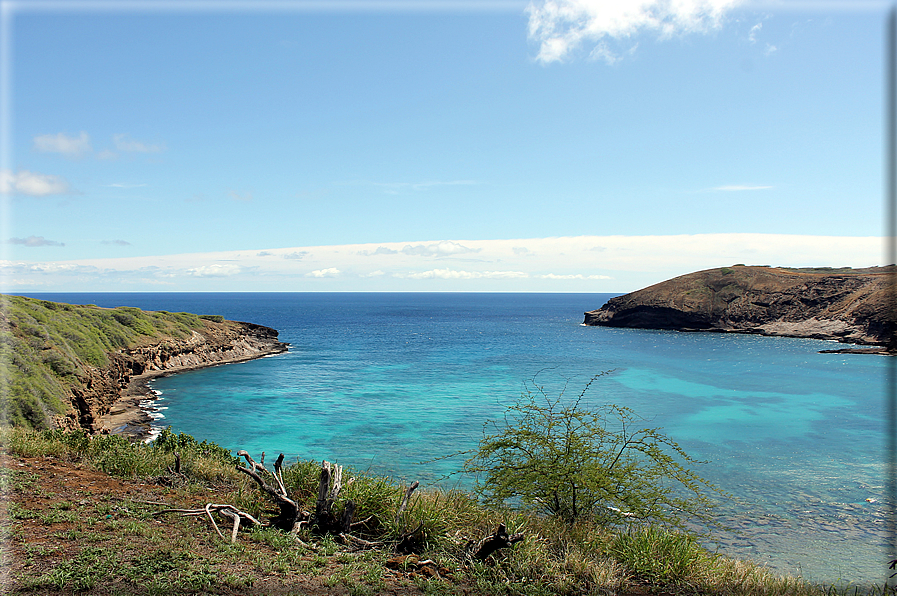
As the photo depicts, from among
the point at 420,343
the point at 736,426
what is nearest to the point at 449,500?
the point at 736,426

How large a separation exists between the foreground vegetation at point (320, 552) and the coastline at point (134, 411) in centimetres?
1897

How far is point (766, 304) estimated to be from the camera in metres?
101

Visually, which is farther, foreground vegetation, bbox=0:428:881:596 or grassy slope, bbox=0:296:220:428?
grassy slope, bbox=0:296:220:428

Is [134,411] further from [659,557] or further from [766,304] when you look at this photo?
[766,304]

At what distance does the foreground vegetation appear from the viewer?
5.93 metres

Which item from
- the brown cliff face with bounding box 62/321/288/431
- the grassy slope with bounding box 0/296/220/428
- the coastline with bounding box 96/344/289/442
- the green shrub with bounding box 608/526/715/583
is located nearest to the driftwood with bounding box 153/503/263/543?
the green shrub with bounding box 608/526/715/583

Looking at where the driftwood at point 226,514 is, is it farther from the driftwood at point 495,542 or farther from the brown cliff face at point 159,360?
the brown cliff face at point 159,360

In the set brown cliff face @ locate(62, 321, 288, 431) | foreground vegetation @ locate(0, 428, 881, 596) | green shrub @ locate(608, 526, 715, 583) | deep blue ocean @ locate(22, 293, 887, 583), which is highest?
foreground vegetation @ locate(0, 428, 881, 596)

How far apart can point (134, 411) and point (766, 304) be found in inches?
4429

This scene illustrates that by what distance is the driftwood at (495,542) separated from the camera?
695 cm

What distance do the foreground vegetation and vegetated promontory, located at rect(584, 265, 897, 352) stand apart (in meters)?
96.2

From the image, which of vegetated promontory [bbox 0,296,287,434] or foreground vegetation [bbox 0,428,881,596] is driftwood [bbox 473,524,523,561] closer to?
foreground vegetation [bbox 0,428,881,596]

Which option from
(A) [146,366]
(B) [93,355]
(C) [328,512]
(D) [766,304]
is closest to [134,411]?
(B) [93,355]

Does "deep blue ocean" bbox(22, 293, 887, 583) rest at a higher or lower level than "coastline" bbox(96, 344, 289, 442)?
lower
